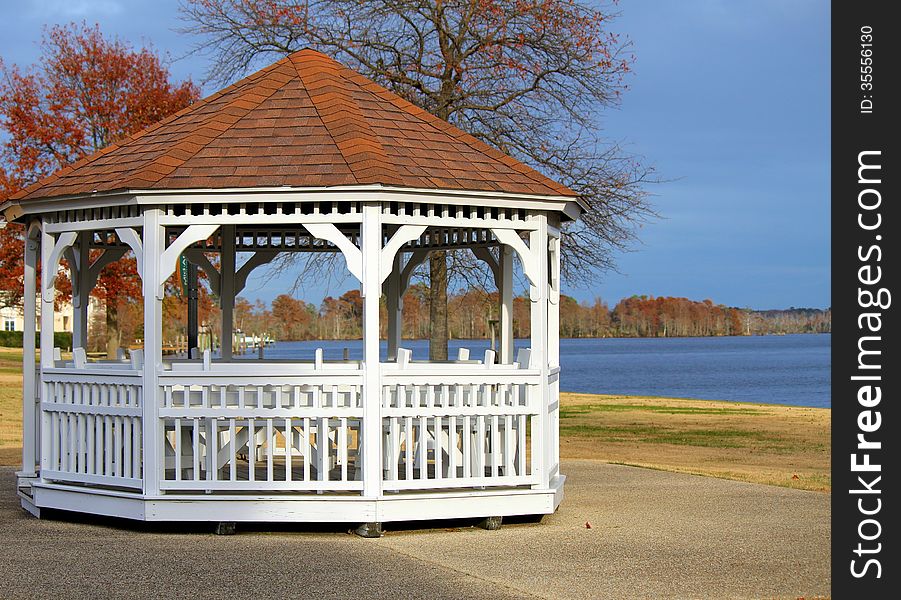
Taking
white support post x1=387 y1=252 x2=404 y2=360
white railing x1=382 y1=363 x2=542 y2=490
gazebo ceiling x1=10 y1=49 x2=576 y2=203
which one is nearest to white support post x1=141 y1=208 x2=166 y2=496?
gazebo ceiling x1=10 y1=49 x2=576 y2=203

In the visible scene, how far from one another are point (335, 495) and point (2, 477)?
6277mm

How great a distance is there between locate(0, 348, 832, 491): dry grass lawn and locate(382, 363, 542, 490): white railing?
5.07m

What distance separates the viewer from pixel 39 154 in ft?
99.3

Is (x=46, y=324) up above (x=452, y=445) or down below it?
above

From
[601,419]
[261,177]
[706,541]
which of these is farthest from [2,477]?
[601,419]

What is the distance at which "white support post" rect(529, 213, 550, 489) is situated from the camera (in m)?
11.0

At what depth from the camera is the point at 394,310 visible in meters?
14.7

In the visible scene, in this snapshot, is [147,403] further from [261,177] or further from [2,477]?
[2,477]

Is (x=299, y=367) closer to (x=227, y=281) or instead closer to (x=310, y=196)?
(x=310, y=196)

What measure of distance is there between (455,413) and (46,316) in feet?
13.4

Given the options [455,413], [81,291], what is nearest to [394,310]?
[81,291]

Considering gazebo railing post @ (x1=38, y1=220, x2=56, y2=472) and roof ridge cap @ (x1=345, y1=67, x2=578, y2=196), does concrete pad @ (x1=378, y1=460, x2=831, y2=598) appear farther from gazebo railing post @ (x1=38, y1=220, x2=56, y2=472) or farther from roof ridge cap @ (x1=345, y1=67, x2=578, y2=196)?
gazebo railing post @ (x1=38, y1=220, x2=56, y2=472)

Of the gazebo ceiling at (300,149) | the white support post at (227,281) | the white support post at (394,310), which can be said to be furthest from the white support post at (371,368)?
the white support post at (394,310)

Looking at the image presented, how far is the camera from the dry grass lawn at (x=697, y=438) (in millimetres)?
Result: 17931
